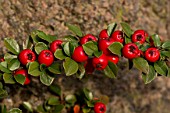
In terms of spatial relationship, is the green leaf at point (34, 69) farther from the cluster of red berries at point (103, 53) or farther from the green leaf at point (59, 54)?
the green leaf at point (59, 54)

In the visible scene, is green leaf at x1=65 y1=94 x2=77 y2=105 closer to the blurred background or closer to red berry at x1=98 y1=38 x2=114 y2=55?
the blurred background

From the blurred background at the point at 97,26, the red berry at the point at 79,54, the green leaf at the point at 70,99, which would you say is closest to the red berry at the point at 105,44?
the red berry at the point at 79,54

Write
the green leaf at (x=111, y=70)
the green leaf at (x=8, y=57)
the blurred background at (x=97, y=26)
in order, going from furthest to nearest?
the blurred background at (x=97, y=26), the green leaf at (x=8, y=57), the green leaf at (x=111, y=70)

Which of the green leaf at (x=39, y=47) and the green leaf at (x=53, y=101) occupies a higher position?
the green leaf at (x=39, y=47)

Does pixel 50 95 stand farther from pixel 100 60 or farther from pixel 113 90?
pixel 100 60

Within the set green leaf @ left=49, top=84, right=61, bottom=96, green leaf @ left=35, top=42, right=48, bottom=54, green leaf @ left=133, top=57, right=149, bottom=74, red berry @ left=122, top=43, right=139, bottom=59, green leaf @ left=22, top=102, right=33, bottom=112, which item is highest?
red berry @ left=122, top=43, right=139, bottom=59

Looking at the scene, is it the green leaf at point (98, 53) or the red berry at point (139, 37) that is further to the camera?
the red berry at point (139, 37)

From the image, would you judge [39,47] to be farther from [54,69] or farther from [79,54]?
[79,54]

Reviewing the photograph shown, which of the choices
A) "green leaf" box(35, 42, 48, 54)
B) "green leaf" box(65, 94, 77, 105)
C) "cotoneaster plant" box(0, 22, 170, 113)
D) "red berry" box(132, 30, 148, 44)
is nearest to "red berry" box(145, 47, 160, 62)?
"cotoneaster plant" box(0, 22, 170, 113)
